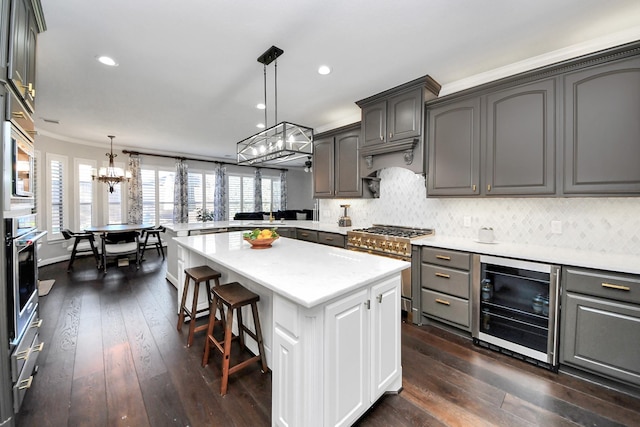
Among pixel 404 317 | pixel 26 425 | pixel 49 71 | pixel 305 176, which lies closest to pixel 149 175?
pixel 49 71

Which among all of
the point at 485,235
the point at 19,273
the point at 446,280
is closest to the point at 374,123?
the point at 485,235

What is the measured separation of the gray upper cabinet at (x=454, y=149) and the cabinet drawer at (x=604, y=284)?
1016mm

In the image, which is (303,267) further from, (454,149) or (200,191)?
(200,191)

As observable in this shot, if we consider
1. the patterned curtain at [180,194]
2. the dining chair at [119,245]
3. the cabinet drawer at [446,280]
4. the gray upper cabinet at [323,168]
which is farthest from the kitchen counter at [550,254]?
the patterned curtain at [180,194]

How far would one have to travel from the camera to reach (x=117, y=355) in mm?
2234

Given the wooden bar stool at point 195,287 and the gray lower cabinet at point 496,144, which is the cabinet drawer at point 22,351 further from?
the gray lower cabinet at point 496,144

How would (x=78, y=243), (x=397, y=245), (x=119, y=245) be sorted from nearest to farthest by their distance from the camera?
(x=397, y=245) → (x=119, y=245) → (x=78, y=243)

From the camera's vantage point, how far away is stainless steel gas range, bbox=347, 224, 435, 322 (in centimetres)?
282

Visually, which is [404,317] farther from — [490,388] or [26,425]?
[26,425]

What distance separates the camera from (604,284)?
1799 millimetres

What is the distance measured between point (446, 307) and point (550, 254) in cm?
98

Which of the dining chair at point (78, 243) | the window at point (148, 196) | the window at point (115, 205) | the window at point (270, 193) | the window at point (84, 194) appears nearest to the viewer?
the dining chair at point (78, 243)

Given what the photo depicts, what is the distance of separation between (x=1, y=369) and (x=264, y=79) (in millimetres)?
2932

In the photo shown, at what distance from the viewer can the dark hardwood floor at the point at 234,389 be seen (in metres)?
1.59
